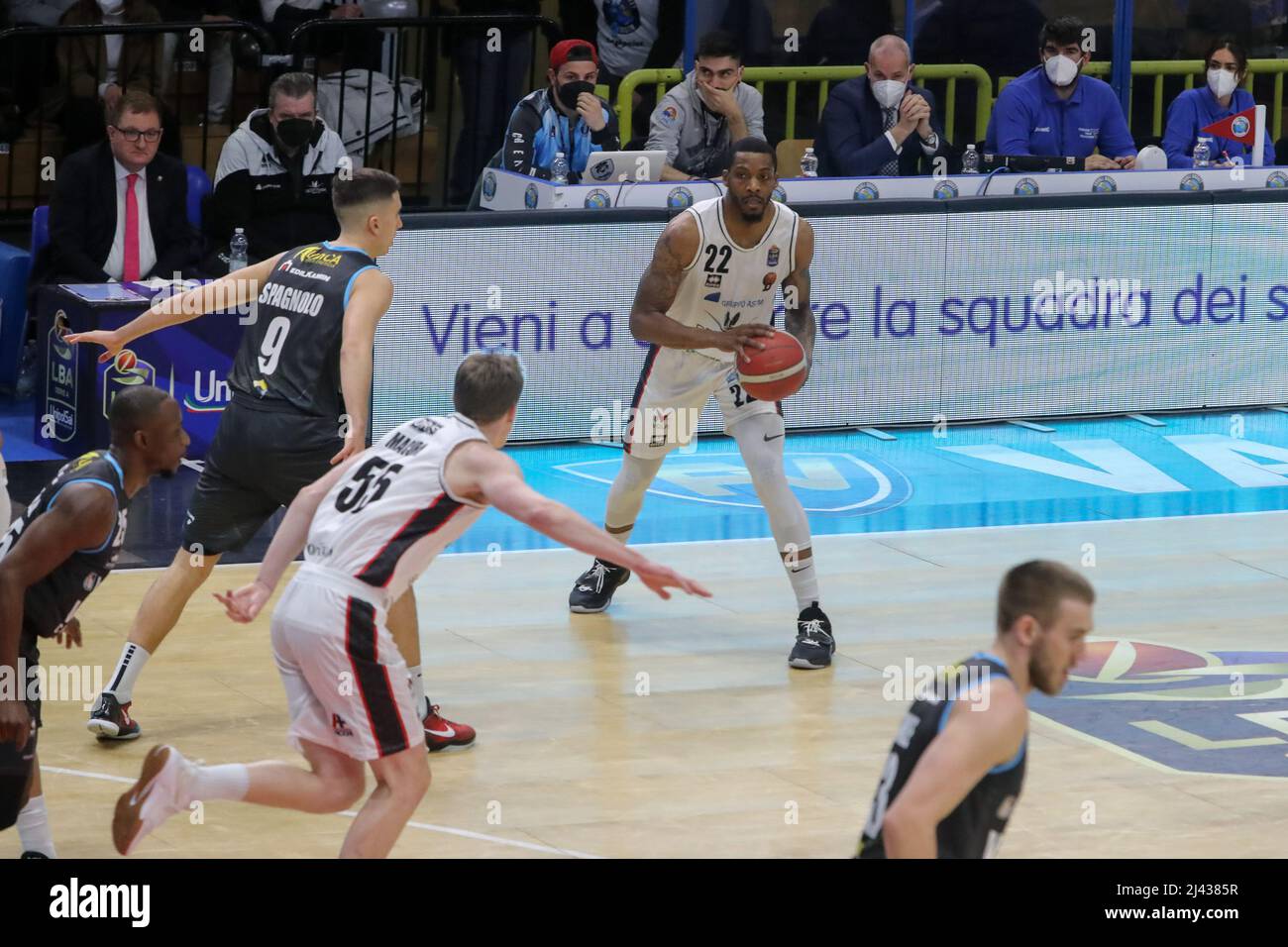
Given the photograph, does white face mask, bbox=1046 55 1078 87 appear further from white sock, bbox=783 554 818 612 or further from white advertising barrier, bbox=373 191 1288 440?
white sock, bbox=783 554 818 612

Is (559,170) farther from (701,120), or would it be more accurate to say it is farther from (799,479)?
(799,479)

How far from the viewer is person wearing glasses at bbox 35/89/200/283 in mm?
11664

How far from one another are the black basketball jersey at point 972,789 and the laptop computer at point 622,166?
783 centimetres

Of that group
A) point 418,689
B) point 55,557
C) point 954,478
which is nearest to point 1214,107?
point 954,478

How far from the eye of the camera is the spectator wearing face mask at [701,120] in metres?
12.5

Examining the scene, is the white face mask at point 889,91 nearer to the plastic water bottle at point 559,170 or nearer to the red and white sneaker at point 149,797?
the plastic water bottle at point 559,170

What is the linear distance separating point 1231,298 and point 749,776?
A: 695 centimetres

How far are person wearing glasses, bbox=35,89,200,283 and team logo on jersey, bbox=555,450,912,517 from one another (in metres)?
2.58

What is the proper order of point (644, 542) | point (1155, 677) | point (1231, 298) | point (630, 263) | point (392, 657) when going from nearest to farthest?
point (392, 657) < point (1155, 677) < point (644, 542) < point (630, 263) < point (1231, 298)

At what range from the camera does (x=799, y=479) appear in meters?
11.6

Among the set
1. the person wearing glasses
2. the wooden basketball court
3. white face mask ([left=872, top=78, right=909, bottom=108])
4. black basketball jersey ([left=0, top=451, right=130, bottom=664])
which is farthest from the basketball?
white face mask ([left=872, top=78, right=909, bottom=108])

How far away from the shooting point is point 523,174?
1220 cm
